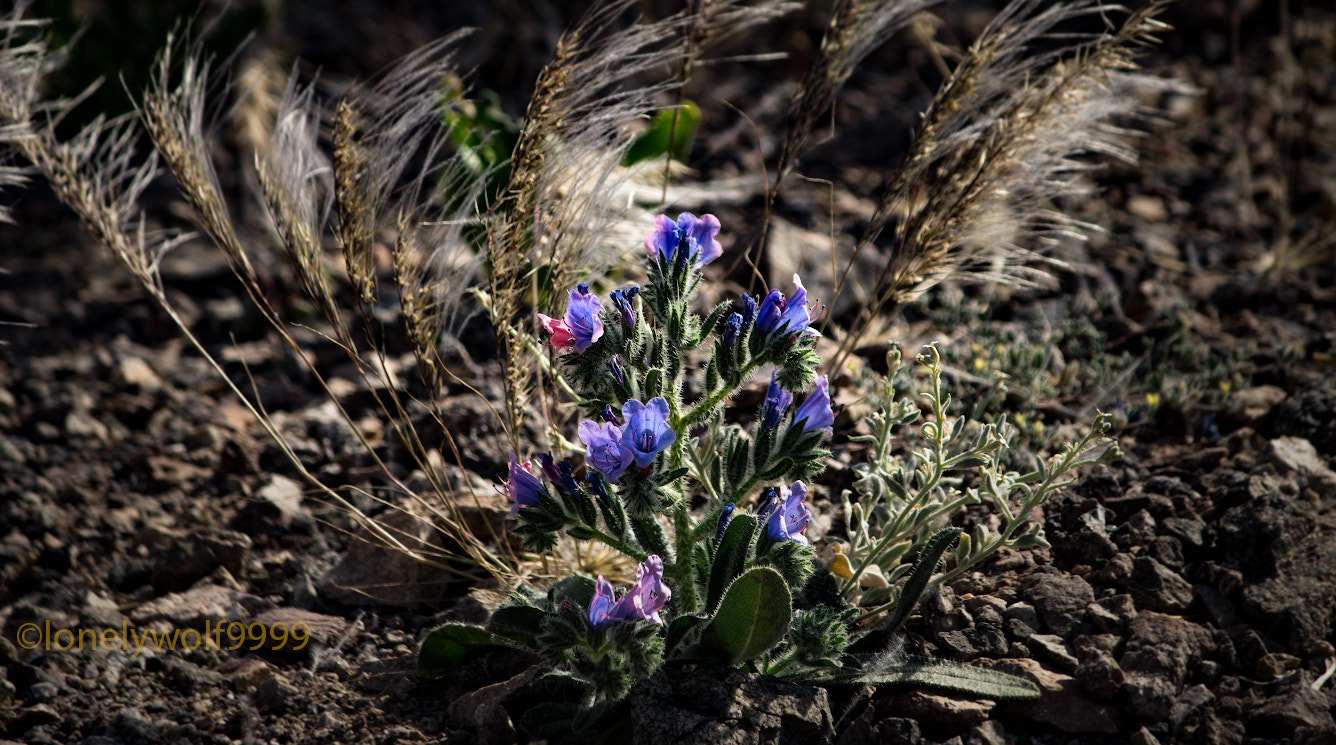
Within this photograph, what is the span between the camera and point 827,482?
9.66 ft

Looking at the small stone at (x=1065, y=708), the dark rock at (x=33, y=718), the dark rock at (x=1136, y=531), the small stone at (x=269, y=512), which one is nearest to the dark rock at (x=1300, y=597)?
the dark rock at (x=1136, y=531)

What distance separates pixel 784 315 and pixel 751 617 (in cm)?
59

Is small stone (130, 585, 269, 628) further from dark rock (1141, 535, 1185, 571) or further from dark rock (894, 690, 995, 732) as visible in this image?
dark rock (1141, 535, 1185, 571)

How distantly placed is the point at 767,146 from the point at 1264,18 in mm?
3125

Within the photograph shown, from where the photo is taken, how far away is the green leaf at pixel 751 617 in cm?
185

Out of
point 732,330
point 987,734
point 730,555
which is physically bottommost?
point 987,734

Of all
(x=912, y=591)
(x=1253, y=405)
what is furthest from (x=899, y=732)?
(x=1253, y=405)

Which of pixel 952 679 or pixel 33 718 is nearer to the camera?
pixel 952 679

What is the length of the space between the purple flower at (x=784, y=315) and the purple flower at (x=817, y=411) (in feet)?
0.38

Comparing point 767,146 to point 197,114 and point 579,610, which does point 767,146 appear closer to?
point 197,114

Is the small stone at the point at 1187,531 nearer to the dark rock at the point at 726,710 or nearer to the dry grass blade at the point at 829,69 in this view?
the dark rock at the point at 726,710

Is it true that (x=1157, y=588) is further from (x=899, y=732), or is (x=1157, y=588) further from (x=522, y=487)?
(x=522, y=487)

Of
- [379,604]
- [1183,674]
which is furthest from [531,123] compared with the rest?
[1183,674]

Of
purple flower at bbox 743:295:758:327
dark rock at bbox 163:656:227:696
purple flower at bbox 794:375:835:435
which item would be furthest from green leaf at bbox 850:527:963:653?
dark rock at bbox 163:656:227:696
